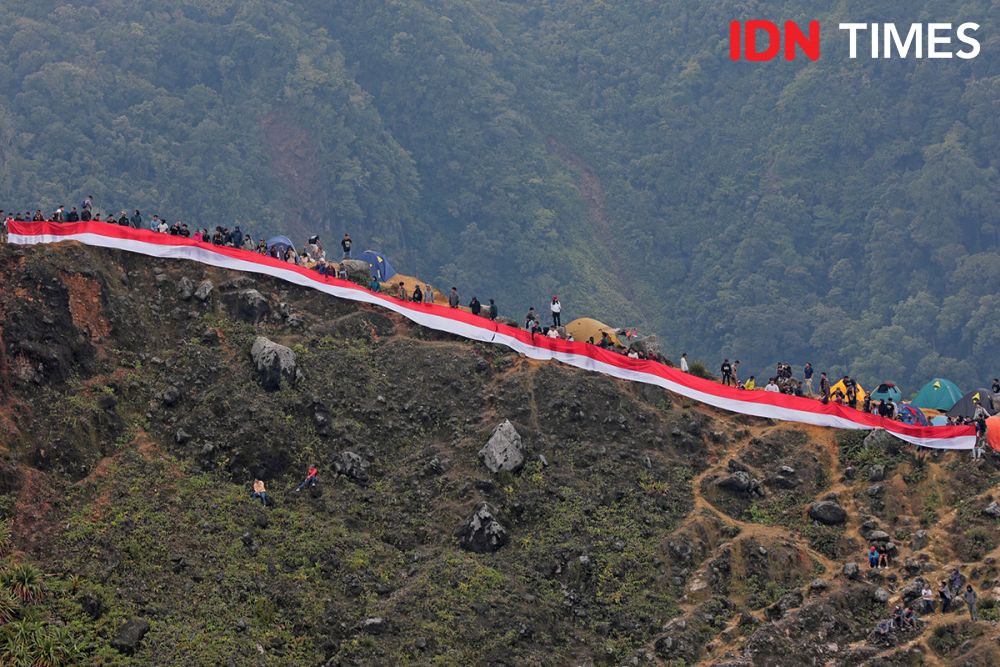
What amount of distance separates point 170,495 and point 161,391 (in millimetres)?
5110

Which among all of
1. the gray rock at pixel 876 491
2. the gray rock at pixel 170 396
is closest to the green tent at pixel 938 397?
the gray rock at pixel 876 491

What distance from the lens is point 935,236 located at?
147 meters

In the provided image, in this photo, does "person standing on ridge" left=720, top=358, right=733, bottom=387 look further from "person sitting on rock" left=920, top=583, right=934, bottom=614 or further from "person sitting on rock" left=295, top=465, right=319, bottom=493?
"person sitting on rock" left=295, top=465, right=319, bottom=493

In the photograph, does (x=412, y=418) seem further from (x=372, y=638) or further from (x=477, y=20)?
(x=477, y=20)

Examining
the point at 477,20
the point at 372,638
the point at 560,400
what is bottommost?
the point at 372,638

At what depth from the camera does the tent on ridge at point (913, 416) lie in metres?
56.4

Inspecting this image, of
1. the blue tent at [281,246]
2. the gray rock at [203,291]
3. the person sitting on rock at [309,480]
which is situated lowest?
the person sitting on rock at [309,480]

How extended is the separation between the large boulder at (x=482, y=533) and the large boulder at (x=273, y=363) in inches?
351

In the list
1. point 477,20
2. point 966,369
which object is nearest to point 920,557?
point 966,369

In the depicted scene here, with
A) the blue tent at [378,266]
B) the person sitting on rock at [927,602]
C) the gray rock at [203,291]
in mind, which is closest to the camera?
the person sitting on rock at [927,602]

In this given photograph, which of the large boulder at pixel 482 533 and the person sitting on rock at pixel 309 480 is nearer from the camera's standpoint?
the large boulder at pixel 482 533

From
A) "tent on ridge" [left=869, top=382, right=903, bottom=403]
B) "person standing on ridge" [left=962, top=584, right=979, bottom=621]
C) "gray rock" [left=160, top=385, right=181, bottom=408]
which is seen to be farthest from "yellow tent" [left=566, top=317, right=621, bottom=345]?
"person standing on ridge" [left=962, top=584, right=979, bottom=621]

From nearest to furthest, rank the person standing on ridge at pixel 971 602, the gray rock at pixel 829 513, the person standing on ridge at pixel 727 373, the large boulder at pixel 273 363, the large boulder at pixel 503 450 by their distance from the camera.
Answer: the person standing on ridge at pixel 971 602
the gray rock at pixel 829 513
the large boulder at pixel 503 450
the large boulder at pixel 273 363
the person standing on ridge at pixel 727 373

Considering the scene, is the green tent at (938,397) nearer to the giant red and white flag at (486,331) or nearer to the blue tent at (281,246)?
the giant red and white flag at (486,331)
